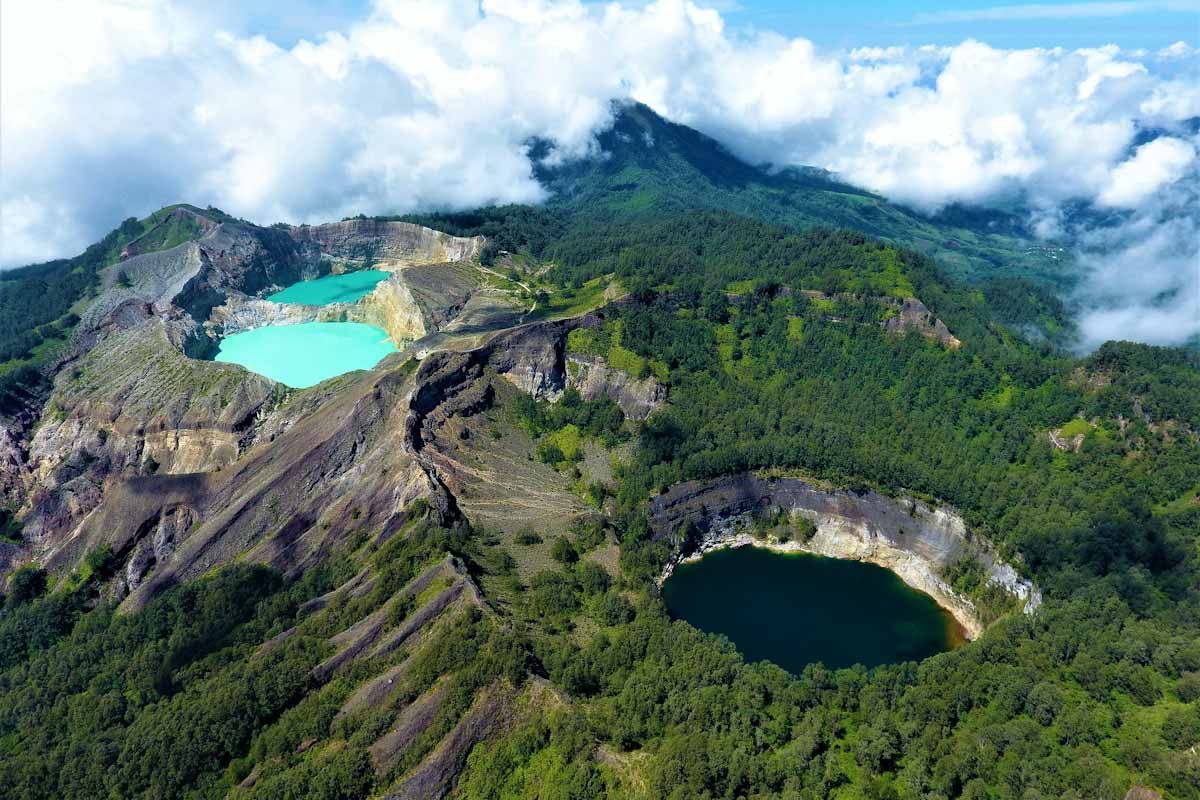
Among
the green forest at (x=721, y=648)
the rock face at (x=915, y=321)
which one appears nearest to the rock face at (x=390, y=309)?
the green forest at (x=721, y=648)

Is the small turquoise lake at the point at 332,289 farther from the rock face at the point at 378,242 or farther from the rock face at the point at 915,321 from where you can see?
the rock face at the point at 915,321

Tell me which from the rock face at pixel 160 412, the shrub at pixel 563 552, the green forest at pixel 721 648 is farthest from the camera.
Result: the shrub at pixel 563 552

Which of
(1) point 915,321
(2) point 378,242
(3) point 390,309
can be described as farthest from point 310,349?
(1) point 915,321

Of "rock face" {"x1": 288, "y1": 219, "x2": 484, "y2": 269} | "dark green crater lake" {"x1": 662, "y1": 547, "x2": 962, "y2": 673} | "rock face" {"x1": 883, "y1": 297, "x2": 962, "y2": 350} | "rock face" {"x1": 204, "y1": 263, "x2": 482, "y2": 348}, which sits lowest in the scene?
"dark green crater lake" {"x1": 662, "y1": 547, "x2": 962, "y2": 673}

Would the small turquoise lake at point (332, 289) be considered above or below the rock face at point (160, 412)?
above

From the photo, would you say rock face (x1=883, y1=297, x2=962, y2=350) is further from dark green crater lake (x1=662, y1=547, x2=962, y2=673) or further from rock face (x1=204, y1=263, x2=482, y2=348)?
rock face (x1=204, y1=263, x2=482, y2=348)

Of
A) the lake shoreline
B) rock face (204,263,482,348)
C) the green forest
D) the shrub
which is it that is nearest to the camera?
the green forest

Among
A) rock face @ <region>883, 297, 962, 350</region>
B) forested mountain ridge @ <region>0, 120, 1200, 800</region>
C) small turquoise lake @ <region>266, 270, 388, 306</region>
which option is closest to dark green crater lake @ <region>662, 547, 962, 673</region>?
forested mountain ridge @ <region>0, 120, 1200, 800</region>

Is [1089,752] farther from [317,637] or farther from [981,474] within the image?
[317,637]
